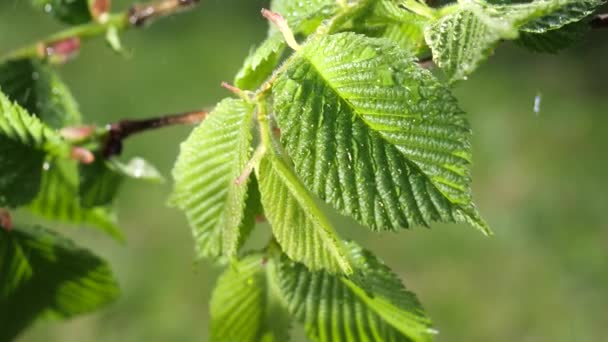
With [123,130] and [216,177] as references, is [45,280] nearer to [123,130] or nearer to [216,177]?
[123,130]

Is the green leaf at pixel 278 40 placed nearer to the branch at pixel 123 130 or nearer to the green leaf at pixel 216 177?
the green leaf at pixel 216 177

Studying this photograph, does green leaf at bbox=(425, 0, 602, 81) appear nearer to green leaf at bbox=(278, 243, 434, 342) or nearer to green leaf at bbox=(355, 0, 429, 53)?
green leaf at bbox=(355, 0, 429, 53)

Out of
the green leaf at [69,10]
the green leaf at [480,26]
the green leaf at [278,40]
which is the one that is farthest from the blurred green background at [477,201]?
the green leaf at [480,26]

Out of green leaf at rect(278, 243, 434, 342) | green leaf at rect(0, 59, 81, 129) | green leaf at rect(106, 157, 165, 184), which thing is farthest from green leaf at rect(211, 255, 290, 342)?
green leaf at rect(0, 59, 81, 129)

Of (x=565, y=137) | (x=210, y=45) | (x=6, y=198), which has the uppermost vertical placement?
(x=6, y=198)

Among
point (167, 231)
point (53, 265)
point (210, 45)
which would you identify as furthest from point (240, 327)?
point (210, 45)

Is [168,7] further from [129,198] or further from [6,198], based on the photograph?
[129,198]
